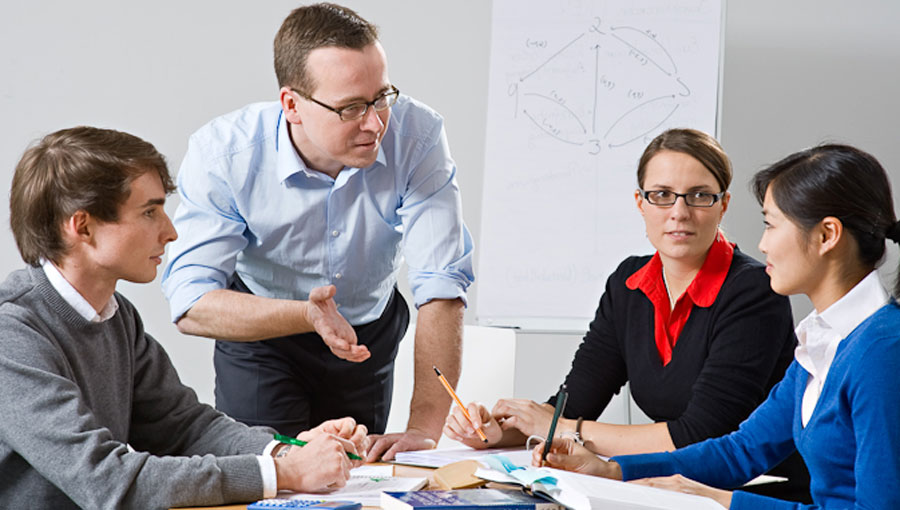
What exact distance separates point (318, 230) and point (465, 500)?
3.44 ft

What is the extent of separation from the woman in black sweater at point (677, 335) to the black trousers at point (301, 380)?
1.35 ft

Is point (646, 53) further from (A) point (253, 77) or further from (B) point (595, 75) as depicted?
(A) point (253, 77)

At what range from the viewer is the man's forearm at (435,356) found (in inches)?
81.1

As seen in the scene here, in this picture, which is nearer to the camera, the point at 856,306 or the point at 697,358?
the point at 856,306

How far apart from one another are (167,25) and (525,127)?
1.53m

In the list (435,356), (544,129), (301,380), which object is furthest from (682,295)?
(544,129)

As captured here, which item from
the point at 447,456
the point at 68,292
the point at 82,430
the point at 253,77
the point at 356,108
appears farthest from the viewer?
the point at 253,77

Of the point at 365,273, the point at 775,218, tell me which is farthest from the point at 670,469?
the point at 365,273

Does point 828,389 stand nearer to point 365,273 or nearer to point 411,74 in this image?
point 365,273

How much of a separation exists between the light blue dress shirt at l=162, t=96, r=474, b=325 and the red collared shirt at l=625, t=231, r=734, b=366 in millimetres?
449

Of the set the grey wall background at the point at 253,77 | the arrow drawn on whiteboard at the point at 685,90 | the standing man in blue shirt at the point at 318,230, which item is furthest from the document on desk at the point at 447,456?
the grey wall background at the point at 253,77

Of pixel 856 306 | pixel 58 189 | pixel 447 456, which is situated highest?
pixel 58 189

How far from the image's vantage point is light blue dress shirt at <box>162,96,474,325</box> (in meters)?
2.05

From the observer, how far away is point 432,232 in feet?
6.98
